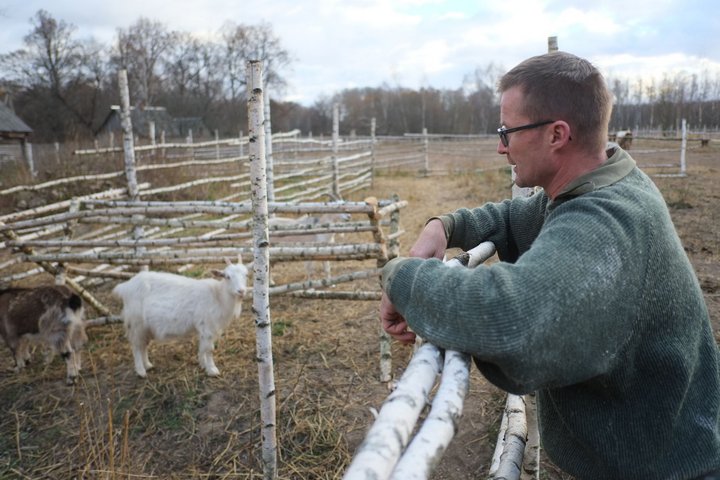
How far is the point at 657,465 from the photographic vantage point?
4.05ft

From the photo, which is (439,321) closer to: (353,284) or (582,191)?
(582,191)

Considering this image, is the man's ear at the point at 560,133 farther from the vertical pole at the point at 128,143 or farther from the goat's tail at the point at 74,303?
the vertical pole at the point at 128,143

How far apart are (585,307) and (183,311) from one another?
414 cm

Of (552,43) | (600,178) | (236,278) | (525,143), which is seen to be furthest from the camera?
(236,278)

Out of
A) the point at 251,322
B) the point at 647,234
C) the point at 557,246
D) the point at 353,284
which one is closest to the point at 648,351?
the point at 647,234

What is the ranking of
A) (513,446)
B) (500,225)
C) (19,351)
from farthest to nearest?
(19,351) < (500,225) < (513,446)

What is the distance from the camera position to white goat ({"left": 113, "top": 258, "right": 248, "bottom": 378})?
177 inches

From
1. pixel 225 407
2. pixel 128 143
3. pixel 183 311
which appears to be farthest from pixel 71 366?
pixel 128 143

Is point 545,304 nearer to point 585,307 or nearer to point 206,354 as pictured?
point 585,307

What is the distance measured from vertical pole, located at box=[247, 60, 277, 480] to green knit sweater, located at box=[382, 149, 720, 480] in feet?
4.94

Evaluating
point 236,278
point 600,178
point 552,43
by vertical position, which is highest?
point 552,43

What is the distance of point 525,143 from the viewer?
1.36 metres

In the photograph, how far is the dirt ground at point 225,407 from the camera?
324cm

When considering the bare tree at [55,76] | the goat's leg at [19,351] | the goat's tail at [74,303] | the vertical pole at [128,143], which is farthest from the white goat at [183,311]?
the bare tree at [55,76]
